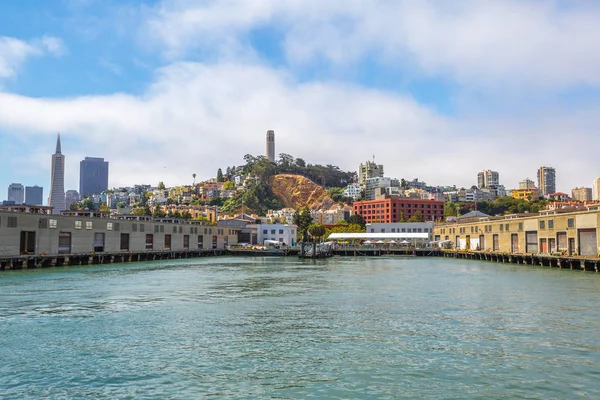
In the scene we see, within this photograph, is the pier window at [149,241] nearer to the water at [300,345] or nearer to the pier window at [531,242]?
the water at [300,345]

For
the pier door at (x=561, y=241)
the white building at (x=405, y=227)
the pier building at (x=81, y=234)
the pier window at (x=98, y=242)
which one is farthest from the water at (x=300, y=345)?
the white building at (x=405, y=227)

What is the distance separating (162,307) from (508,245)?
75.2 meters

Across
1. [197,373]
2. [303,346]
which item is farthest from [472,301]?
[197,373]

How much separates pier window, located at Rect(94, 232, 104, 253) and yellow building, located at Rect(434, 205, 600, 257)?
71599mm

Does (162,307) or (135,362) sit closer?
(135,362)

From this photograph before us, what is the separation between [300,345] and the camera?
22.3m

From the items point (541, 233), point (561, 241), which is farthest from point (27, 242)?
point (541, 233)

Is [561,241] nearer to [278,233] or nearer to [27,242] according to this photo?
[27,242]

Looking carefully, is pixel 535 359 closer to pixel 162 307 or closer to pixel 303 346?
pixel 303 346

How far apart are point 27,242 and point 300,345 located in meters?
60.2

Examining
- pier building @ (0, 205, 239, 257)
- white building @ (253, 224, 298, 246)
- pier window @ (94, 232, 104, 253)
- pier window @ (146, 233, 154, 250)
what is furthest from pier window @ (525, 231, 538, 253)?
white building @ (253, 224, 298, 246)

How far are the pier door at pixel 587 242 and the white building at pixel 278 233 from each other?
298ft

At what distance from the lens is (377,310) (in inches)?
1259

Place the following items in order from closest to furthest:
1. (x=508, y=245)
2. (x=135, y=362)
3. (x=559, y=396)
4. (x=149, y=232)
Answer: (x=559, y=396)
(x=135, y=362)
(x=508, y=245)
(x=149, y=232)
